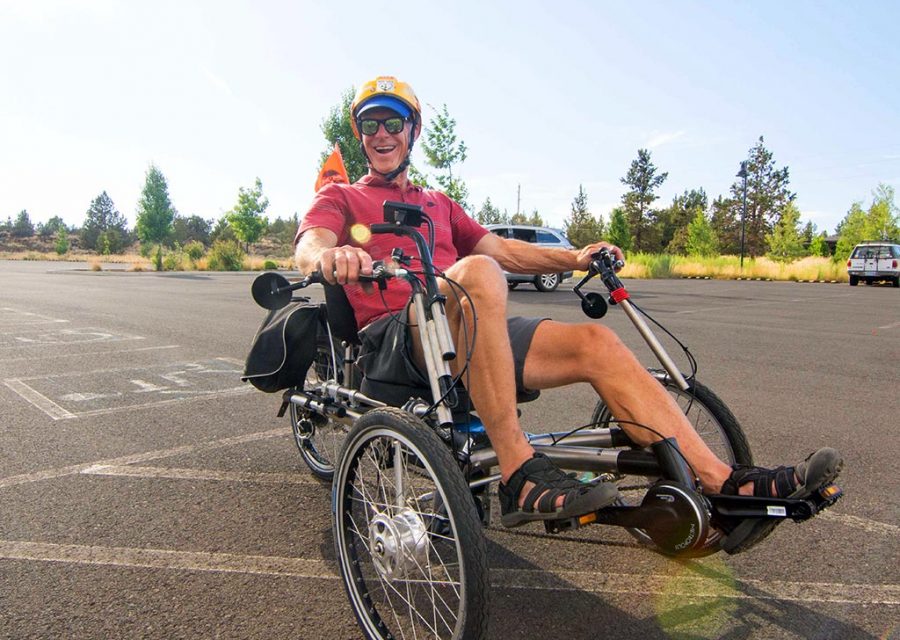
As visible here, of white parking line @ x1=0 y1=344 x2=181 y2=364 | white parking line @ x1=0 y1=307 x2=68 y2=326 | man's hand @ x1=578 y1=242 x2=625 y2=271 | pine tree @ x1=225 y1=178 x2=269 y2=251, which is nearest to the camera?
man's hand @ x1=578 y1=242 x2=625 y2=271

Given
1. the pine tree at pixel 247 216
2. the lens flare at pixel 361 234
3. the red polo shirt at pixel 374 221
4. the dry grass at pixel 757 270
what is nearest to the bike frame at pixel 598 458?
the red polo shirt at pixel 374 221

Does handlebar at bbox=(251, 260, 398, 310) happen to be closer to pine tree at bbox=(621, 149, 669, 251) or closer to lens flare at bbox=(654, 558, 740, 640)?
lens flare at bbox=(654, 558, 740, 640)

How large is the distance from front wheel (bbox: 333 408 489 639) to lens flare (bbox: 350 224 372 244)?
108 cm

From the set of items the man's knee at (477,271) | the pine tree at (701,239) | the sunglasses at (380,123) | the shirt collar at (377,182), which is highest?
the pine tree at (701,239)

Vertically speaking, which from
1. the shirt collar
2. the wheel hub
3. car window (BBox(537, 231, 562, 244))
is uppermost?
car window (BBox(537, 231, 562, 244))

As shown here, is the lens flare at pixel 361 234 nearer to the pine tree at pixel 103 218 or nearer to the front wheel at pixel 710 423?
the front wheel at pixel 710 423

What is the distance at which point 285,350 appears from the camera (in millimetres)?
2986

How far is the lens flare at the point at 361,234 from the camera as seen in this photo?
9.65 ft

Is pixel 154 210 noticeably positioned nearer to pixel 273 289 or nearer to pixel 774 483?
pixel 273 289

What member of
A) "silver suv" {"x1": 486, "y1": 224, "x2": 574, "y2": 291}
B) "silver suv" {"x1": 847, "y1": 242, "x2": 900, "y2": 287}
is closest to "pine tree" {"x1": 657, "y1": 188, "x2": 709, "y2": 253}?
"silver suv" {"x1": 847, "y1": 242, "x2": 900, "y2": 287}

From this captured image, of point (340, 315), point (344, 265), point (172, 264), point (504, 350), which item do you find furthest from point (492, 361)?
point (172, 264)

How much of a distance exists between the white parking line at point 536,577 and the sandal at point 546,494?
55 centimetres

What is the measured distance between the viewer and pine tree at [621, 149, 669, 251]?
72.4 m

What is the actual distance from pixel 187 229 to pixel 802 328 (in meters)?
92.7
